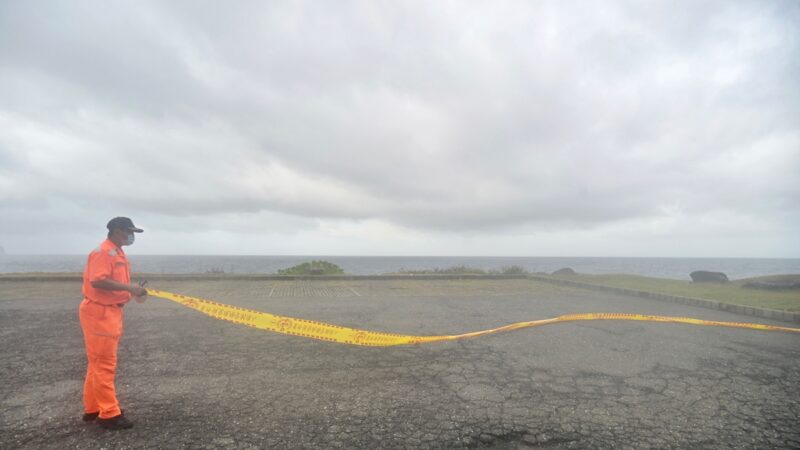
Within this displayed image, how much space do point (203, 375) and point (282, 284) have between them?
10805mm

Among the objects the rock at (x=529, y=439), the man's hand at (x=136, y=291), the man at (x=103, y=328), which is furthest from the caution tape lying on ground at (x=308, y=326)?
the rock at (x=529, y=439)

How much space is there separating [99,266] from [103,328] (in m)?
0.52

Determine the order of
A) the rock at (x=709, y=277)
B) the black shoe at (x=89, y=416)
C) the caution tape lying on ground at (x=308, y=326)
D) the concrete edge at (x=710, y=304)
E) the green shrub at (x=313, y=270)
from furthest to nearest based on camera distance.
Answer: the green shrub at (x=313, y=270)
the rock at (x=709, y=277)
the concrete edge at (x=710, y=304)
the caution tape lying on ground at (x=308, y=326)
the black shoe at (x=89, y=416)

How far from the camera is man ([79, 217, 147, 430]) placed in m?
3.22

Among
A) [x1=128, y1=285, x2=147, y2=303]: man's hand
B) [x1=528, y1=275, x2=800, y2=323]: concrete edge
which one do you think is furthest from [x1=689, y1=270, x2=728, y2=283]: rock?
[x1=128, y1=285, x2=147, y2=303]: man's hand

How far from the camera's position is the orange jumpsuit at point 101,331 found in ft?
10.6

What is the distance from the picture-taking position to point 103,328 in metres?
3.31

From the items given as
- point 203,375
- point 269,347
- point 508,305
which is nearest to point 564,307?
point 508,305

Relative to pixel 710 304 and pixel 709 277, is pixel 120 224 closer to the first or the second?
pixel 710 304

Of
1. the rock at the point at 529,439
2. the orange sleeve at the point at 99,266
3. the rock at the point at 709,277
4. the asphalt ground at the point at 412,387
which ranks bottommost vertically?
the rock at the point at 529,439

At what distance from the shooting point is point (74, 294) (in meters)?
10.8

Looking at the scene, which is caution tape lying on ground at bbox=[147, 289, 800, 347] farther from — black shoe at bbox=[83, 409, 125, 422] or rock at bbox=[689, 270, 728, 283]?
rock at bbox=[689, 270, 728, 283]

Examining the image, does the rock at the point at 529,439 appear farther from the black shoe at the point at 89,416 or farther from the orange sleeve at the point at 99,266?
the orange sleeve at the point at 99,266

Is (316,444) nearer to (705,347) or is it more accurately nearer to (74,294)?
(705,347)
